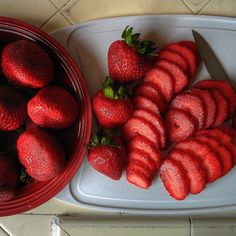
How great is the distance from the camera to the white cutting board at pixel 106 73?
0.87 m

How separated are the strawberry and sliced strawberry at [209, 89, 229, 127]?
0.36 meters

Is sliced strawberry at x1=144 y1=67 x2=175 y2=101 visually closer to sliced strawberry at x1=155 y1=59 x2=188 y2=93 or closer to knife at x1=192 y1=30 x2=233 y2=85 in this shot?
sliced strawberry at x1=155 y1=59 x2=188 y2=93

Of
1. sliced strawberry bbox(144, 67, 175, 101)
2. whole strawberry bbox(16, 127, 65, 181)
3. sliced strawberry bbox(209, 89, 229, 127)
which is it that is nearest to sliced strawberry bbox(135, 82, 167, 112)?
sliced strawberry bbox(144, 67, 175, 101)

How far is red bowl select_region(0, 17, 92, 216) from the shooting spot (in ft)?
2.66

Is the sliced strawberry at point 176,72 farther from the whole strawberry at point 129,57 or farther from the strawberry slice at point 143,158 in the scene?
the strawberry slice at point 143,158

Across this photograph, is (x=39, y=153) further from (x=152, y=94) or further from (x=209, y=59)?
(x=209, y=59)

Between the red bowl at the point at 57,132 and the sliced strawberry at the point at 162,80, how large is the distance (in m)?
0.14

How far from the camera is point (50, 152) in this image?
0.75m

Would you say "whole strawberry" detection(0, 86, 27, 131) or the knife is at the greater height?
"whole strawberry" detection(0, 86, 27, 131)

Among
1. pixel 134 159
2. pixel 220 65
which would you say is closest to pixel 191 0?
pixel 220 65

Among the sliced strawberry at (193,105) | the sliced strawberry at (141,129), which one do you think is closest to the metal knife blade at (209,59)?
the sliced strawberry at (193,105)

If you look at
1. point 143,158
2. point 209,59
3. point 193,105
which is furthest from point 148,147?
point 209,59

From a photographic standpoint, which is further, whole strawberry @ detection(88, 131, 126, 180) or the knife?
the knife

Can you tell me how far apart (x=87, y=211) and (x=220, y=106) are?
0.39 m
